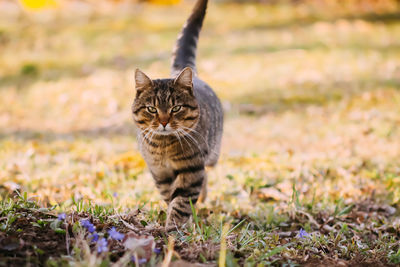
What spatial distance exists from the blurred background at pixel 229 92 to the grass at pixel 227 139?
0.03m

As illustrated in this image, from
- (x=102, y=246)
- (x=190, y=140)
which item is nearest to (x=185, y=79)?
(x=190, y=140)

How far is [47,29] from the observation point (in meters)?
11.7

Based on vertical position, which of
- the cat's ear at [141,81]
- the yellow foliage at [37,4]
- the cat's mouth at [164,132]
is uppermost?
the yellow foliage at [37,4]

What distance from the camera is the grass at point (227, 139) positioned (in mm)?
2299

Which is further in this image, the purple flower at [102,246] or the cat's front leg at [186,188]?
the cat's front leg at [186,188]

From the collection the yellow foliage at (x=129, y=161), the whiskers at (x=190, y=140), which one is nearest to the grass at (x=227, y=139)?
the yellow foliage at (x=129, y=161)

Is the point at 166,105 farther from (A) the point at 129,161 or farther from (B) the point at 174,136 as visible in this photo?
(A) the point at 129,161

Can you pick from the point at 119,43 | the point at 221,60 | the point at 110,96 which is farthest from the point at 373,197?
the point at 119,43

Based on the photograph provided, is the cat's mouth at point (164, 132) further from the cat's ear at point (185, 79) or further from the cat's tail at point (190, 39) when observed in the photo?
the cat's tail at point (190, 39)

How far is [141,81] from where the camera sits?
3.30 meters

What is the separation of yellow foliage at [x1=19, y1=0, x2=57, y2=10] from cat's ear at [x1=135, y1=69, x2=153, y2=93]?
11.3 m

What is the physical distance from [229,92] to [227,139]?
6.81ft

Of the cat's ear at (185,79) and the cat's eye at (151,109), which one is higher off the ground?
the cat's ear at (185,79)

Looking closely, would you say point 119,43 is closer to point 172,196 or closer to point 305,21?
point 305,21
